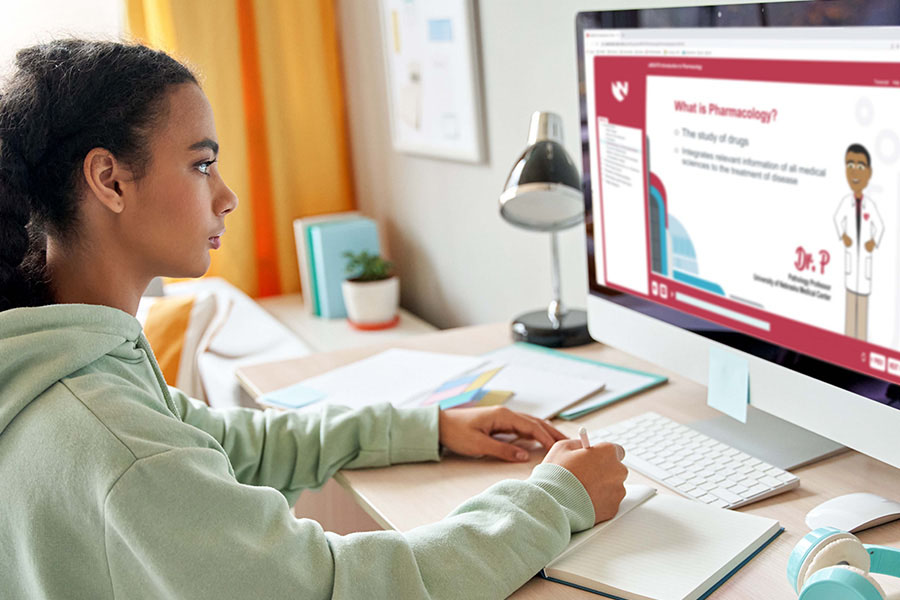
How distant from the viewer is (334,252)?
250cm

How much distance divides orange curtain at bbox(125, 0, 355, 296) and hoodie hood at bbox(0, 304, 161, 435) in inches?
75.9

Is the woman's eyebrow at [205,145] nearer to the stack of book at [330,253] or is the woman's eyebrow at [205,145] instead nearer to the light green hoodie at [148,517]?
the light green hoodie at [148,517]

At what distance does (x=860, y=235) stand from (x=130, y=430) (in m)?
0.64

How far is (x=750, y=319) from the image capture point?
3.32 ft

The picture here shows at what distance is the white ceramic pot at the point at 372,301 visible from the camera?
7.59ft

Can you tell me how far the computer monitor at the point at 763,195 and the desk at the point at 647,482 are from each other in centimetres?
7

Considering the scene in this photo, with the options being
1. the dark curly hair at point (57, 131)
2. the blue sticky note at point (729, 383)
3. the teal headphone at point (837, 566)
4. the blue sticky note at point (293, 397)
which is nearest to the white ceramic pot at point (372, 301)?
the blue sticky note at point (293, 397)

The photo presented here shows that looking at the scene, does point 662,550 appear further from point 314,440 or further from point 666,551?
point 314,440

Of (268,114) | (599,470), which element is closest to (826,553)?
(599,470)

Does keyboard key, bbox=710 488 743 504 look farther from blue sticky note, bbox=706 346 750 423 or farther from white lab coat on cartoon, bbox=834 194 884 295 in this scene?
white lab coat on cartoon, bbox=834 194 884 295

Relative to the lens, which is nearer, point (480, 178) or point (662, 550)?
point (662, 550)

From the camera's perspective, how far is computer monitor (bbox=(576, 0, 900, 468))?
0.83m

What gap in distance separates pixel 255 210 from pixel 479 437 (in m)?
1.89

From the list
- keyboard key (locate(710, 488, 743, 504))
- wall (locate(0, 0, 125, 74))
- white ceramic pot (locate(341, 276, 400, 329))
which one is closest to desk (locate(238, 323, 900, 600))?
keyboard key (locate(710, 488, 743, 504))
